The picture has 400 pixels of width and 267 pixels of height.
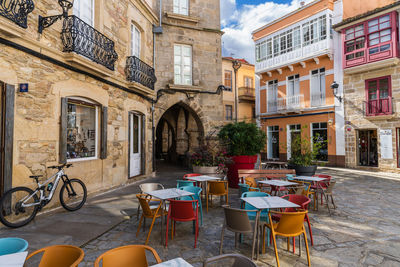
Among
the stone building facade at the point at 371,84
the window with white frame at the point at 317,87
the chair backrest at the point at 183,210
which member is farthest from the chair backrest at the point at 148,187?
the window with white frame at the point at 317,87

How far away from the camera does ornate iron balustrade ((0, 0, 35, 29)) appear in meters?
3.97

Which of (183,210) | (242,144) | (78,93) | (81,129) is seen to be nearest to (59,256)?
(183,210)

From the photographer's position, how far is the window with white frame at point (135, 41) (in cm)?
884

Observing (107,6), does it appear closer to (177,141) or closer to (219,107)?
(219,107)

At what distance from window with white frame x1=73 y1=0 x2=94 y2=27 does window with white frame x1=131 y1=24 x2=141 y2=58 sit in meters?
2.18

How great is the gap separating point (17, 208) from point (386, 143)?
14.9m

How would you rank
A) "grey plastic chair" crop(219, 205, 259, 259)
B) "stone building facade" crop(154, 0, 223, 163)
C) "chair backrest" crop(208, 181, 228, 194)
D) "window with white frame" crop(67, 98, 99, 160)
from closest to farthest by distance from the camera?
1. "grey plastic chair" crop(219, 205, 259, 259)
2. "chair backrest" crop(208, 181, 228, 194)
3. "window with white frame" crop(67, 98, 99, 160)
4. "stone building facade" crop(154, 0, 223, 163)

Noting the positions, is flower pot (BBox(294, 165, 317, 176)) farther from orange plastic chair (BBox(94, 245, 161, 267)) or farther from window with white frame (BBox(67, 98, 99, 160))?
orange plastic chair (BBox(94, 245, 161, 267))

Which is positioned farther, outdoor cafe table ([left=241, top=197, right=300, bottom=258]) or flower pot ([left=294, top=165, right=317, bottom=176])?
flower pot ([left=294, top=165, right=317, bottom=176])

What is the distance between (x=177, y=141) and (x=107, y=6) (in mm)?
8979

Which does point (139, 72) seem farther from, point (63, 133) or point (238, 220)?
point (238, 220)

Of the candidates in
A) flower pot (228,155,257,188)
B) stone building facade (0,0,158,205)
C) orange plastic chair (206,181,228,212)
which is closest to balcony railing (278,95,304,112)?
flower pot (228,155,257,188)

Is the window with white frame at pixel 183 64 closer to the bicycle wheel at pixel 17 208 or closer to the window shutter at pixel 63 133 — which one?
the window shutter at pixel 63 133

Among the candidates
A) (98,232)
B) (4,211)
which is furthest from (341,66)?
(4,211)
